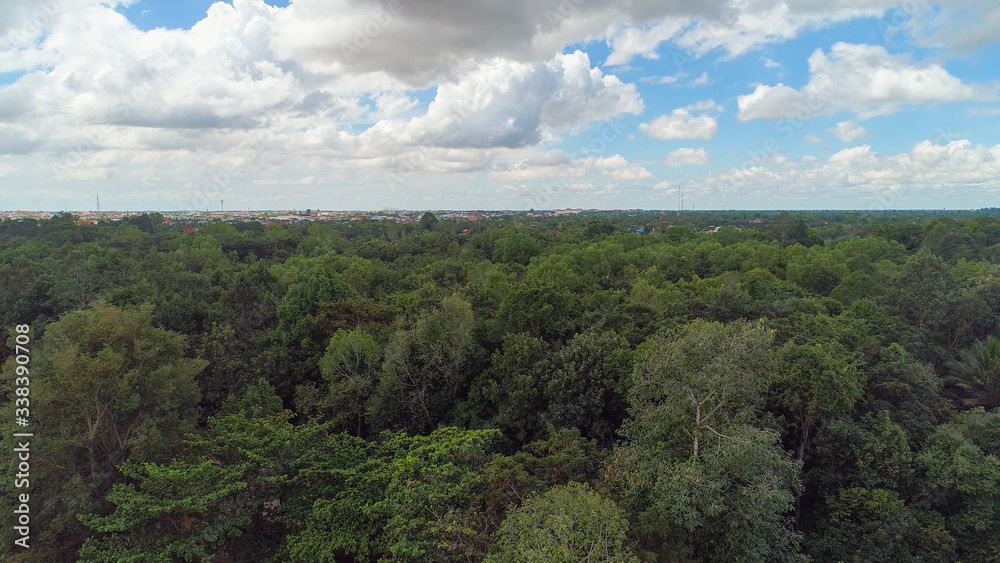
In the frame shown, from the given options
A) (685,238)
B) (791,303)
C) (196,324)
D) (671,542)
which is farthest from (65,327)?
(685,238)

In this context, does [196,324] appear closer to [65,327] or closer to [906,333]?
[65,327]

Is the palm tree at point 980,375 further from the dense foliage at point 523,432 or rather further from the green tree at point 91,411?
the green tree at point 91,411

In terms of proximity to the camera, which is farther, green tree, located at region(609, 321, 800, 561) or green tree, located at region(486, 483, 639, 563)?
green tree, located at region(609, 321, 800, 561)
